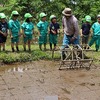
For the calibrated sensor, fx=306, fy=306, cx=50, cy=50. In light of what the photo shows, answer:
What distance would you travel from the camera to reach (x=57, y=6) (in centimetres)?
1991

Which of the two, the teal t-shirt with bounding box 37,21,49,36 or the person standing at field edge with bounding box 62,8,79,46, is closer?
the person standing at field edge with bounding box 62,8,79,46

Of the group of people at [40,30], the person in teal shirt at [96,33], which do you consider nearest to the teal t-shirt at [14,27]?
the group of people at [40,30]

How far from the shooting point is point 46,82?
780cm

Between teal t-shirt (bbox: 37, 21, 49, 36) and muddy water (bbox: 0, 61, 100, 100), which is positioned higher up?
teal t-shirt (bbox: 37, 21, 49, 36)

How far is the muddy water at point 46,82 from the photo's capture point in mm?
6719

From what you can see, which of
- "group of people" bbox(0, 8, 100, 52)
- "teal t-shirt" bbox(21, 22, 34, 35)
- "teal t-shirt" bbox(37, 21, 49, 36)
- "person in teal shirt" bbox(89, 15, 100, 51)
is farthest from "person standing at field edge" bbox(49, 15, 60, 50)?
"person in teal shirt" bbox(89, 15, 100, 51)

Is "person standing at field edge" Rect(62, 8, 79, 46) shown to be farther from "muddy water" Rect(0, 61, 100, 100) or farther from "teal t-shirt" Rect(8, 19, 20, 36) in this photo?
"teal t-shirt" Rect(8, 19, 20, 36)

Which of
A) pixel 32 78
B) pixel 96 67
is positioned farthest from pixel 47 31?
pixel 32 78

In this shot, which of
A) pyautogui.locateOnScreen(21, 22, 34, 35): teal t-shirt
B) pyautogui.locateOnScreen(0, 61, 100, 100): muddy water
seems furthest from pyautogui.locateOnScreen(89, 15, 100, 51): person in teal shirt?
pyautogui.locateOnScreen(0, 61, 100, 100): muddy water

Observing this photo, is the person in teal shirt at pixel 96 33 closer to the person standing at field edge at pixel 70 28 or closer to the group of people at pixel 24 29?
the group of people at pixel 24 29

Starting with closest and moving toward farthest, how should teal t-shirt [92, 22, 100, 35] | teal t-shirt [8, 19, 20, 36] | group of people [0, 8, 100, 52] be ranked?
group of people [0, 8, 100, 52] < teal t-shirt [8, 19, 20, 36] < teal t-shirt [92, 22, 100, 35]

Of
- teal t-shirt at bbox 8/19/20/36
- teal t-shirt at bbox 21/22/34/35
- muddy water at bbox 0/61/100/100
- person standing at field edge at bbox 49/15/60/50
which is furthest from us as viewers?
person standing at field edge at bbox 49/15/60/50

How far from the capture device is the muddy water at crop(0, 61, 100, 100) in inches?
265

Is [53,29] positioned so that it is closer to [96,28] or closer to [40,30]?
[40,30]
